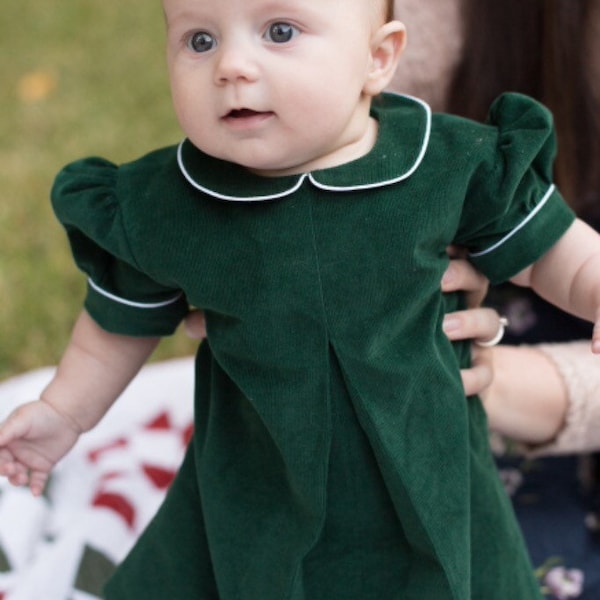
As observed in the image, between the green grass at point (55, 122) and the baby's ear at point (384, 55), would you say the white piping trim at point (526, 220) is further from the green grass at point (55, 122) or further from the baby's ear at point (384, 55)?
the green grass at point (55, 122)

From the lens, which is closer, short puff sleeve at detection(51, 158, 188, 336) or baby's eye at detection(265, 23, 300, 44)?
baby's eye at detection(265, 23, 300, 44)

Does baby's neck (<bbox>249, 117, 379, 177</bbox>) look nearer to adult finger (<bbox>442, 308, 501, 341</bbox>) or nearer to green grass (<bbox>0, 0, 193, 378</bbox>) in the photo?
adult finger (<bbox>442, 308, 501, 341</bbox>)

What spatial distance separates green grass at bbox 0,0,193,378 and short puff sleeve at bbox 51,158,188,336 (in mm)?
1118

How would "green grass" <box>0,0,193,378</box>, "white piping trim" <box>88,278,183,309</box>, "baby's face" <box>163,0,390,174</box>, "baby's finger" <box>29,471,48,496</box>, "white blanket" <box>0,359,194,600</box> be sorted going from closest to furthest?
"baby's face" <box>163,0,390,174</box> → "white piping trim" <box>88,278,183,309</box> → "baby's finger" <box>29,471,48,496</box> → "white blanket" <box>0,359,194,600</box> → "green grass" <box>0,0,193,378</box>

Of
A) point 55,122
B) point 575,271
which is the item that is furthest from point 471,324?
point 55,122

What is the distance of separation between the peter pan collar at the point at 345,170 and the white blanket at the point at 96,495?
0.75m

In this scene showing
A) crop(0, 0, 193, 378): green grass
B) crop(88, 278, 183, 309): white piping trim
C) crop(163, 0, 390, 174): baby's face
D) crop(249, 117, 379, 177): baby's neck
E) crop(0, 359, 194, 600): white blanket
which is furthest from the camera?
crop(0, 0, 193, 378): green grass

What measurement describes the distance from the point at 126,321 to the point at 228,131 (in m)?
0.29

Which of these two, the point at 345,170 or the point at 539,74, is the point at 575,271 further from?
the point at 539,74

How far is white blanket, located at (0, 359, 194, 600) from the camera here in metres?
1.61

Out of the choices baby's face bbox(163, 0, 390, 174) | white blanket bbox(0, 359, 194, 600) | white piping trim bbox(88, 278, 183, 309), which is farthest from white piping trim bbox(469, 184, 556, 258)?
white blanket bbox(0, 359, 194, 600)

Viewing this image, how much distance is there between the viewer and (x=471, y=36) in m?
1.67

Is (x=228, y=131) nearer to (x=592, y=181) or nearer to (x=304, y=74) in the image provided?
(x=304, y=74)

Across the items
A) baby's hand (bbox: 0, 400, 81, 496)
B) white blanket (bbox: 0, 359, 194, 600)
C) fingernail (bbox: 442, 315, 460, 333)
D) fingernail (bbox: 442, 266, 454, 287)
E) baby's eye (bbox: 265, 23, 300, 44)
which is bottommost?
white blanket (bbox: 0, 359, 194, 600)
